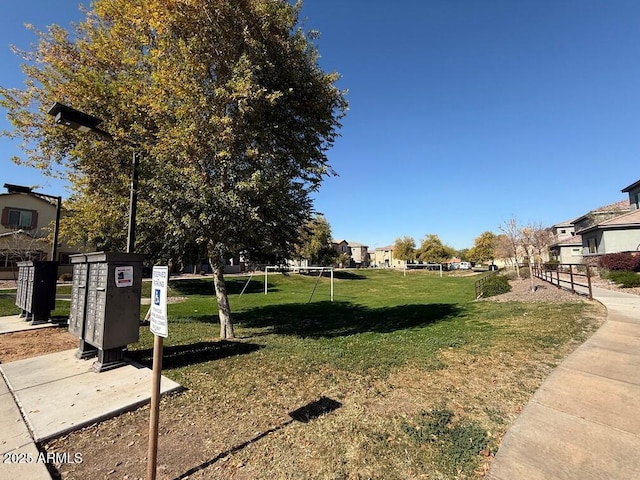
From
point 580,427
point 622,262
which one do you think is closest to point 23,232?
point 580,427

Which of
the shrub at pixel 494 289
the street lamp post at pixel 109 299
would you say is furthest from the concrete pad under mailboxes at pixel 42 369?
the shrub at pixel 494 289

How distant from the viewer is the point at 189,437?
11.5ft

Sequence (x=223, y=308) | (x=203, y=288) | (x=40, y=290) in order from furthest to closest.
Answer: (x=203, y=288)
(x=40, y=290)
(x=223, y=308)

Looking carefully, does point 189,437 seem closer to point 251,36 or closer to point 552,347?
point 552,347

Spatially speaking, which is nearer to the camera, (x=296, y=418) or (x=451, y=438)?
(x=451, y=438)

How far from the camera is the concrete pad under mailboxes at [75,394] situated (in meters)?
3.79

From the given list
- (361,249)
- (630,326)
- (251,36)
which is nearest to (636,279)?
(630,326)

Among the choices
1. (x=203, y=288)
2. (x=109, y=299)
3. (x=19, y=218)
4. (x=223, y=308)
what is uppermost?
(x=19, y=218)

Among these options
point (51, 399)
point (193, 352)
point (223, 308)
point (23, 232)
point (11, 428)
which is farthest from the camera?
point (23, 232)

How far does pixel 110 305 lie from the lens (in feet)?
18.0

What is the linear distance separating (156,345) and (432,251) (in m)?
74.9

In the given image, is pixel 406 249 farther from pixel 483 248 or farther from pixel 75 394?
pixel 75 394

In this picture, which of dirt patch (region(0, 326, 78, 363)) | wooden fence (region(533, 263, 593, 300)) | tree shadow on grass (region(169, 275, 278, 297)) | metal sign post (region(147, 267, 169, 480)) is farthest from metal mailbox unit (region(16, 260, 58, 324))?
wooden fence (region(533, 263, 593, 300))

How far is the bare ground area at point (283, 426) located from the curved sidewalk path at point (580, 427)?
0.23 m
